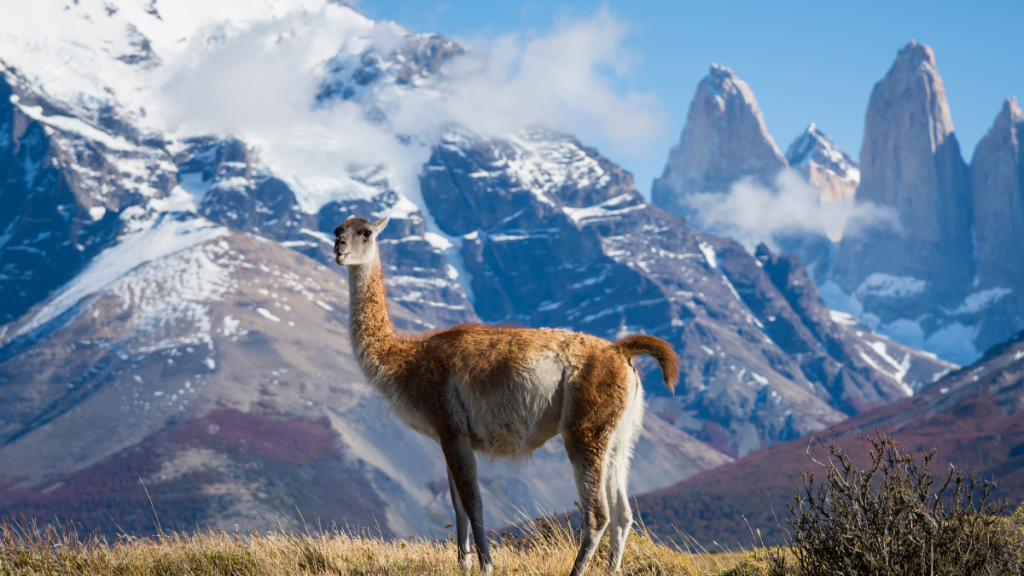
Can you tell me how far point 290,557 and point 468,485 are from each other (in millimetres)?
2754

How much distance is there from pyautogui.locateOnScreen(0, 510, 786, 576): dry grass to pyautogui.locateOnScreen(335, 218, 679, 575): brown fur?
72 centimetres

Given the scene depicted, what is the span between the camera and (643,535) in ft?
39.5

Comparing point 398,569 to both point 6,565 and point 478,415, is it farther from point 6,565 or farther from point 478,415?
point 6,565

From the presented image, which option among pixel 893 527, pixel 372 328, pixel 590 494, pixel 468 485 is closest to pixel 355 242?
pixel 372 328

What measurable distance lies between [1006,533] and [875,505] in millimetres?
2333

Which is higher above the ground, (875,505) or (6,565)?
(875,505)

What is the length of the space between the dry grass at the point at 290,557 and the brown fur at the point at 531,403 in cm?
72

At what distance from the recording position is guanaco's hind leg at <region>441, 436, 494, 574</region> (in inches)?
380

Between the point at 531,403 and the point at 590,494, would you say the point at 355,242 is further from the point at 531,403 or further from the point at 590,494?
the point at 590,494

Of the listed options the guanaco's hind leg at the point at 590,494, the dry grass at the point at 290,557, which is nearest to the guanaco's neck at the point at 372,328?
the dry grass at the point at 290,557

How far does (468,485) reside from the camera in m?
9.66

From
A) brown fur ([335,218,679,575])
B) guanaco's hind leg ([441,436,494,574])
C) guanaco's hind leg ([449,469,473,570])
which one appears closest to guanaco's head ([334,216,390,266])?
brown fur ([335,218,679,575])

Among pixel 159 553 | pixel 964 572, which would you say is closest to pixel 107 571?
pixel 159 553

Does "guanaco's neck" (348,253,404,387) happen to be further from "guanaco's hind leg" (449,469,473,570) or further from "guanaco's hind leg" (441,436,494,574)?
"guanaco's hind leg" (449,469,473,570)
